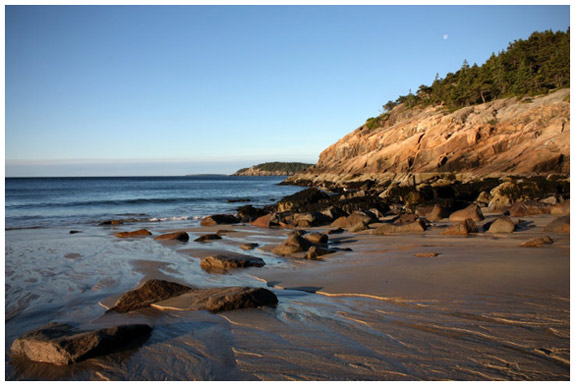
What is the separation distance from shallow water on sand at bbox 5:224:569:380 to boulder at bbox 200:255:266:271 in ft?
4.03

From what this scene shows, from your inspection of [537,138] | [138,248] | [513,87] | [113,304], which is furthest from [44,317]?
[513,87]

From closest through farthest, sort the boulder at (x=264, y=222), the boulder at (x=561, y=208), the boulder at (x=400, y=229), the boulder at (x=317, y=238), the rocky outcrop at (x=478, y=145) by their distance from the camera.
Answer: the boulder at (x=317, y=238)
the boulder at (x=400, y=229)
the boulder at (x=561, y=208)
the boulder at (x=264, y=222)
the rocky outcrop at (x=478, y=145)

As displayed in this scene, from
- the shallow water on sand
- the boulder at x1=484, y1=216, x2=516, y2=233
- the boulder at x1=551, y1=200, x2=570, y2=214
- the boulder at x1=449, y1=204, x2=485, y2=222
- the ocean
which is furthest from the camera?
the ocean

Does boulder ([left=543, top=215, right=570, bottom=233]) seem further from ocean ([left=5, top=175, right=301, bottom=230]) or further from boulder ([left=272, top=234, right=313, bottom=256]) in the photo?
ocean ([left=5, top=175, right=301, bottom=230])

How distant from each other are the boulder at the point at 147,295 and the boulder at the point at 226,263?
6.41 feet

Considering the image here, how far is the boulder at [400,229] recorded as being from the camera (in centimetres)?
1063

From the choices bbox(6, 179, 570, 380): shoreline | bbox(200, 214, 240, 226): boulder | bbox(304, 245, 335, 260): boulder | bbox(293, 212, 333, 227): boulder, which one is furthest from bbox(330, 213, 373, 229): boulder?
bbox(200, 214, 240, 226): boulder

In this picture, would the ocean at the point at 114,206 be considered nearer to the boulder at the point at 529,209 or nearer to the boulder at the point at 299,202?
the boulder at the point at 299,202

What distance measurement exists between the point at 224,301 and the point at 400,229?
7.36 m

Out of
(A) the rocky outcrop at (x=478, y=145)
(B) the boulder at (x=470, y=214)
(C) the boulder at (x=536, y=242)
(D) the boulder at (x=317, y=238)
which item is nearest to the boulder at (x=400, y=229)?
(D) the boulder at (x=317, y=238)

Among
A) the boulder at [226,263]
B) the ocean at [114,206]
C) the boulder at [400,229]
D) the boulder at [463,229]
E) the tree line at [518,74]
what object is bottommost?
the ocean at [114,206]

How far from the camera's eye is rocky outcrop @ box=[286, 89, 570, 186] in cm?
2842

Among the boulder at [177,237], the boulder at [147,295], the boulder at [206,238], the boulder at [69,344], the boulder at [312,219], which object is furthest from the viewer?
the boulder at [312,219]

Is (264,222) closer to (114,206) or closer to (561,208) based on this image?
(561,208)
